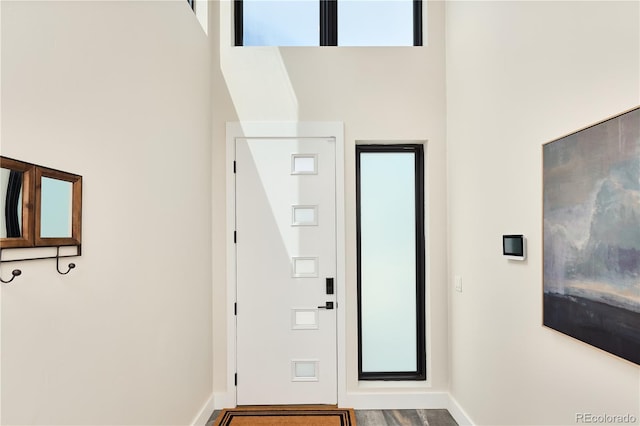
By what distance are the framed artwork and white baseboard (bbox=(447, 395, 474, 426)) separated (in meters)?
1.38

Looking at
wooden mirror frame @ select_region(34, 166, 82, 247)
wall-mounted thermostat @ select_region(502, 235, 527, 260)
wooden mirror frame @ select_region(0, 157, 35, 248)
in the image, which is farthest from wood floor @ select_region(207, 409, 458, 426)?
wooden mirror frame @ select_region(0, 157, 35, 248)

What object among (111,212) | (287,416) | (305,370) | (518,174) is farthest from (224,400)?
(518,174)

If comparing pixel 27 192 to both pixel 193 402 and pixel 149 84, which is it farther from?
pixel 193 402

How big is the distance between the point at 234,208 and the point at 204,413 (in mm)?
1505

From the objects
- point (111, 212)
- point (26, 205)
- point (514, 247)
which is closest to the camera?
point (26, 205)

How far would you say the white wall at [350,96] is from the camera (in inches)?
138

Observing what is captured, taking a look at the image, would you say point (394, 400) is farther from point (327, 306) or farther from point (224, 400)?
point (224, 400)

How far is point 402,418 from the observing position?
3271 mm

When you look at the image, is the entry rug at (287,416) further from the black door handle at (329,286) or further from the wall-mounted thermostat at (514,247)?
the wall-mounted thermostat at (514,247)

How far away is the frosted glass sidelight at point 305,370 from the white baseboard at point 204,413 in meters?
0.64

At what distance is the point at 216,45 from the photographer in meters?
3.52

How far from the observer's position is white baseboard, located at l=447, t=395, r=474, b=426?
3.01 metres

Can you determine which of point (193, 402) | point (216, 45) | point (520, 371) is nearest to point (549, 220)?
point (520, 371)

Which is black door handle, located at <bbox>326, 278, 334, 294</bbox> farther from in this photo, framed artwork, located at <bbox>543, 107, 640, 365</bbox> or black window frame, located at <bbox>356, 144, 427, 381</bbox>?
framed artwork, located at <bbox>543, 107, 640, 365</bbox>
